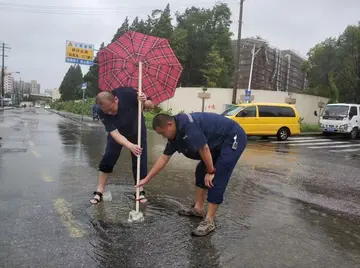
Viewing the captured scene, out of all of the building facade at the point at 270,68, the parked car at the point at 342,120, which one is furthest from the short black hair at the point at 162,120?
the building facade at the point at 270,68

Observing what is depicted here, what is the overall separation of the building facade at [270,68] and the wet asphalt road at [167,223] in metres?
50.5

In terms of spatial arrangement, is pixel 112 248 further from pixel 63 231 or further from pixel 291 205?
pixel 291 205

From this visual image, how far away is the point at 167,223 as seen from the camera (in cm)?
434

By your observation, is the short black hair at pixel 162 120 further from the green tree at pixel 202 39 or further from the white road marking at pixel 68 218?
the green tree at pixel 202 39

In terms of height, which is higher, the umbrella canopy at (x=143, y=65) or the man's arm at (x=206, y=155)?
the umbrella canopy at (x=143, y=65)

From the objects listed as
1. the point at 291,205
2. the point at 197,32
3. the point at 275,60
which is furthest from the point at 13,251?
the point at 275,60

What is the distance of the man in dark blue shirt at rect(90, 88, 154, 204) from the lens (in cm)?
441

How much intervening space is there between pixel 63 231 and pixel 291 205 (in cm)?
328

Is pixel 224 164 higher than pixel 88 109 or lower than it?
higher

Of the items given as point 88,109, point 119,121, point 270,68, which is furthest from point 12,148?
point 270,68

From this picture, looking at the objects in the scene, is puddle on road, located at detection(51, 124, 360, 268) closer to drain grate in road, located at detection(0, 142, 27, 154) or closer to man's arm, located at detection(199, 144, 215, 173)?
man's arm, located at detection(199, 144, 215, 173)

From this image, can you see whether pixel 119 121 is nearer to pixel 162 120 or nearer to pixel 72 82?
pixel 162 120

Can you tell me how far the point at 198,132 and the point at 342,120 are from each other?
19717 millimetres

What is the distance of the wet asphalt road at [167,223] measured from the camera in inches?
136
